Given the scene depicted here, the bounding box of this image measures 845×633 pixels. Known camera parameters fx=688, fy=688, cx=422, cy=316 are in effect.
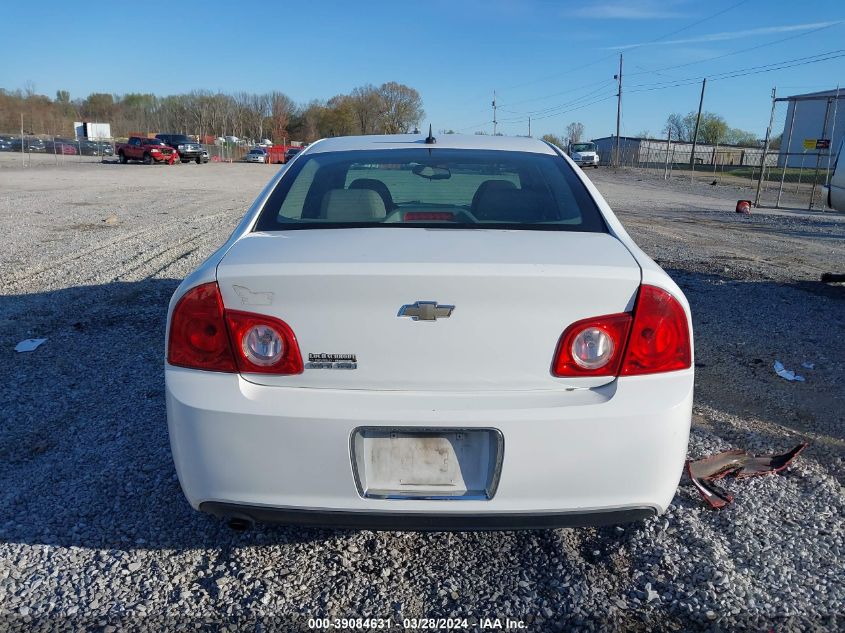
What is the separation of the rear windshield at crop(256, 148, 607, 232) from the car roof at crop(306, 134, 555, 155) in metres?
0.08

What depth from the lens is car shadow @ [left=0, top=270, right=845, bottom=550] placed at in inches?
112

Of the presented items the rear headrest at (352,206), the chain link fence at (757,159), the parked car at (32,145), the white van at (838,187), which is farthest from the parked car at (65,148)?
the rear headrest at (352,206)

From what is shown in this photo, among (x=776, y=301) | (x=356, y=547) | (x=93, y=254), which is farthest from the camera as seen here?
(x=93, y=254)

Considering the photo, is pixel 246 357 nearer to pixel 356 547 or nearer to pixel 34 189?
pixel 356 547

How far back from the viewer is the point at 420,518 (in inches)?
85.0

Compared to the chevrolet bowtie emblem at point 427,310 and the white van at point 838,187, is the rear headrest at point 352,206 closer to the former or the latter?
the chevrolet bowtie emblem at point 427,310

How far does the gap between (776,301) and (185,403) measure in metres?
6.53

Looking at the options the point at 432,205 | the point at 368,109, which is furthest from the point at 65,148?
the point at 432,205

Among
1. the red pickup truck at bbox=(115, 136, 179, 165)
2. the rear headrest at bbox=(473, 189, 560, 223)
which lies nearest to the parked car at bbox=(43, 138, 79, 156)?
the red pickup truck at bbox=(115, 136, 179, 165)

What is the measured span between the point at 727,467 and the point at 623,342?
1.58 meters

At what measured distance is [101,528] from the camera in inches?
110

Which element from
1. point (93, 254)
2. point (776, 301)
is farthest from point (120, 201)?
point (776, 301)

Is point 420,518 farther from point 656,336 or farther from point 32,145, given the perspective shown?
point 32,145

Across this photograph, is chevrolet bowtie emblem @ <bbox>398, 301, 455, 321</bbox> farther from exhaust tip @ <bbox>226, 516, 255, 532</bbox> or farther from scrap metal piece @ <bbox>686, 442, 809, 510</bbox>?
scrap metal piece @ <bbox>686, 442, 809, 510</bbox>
